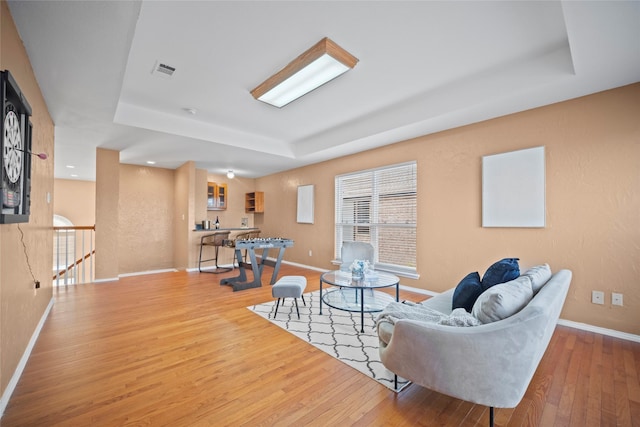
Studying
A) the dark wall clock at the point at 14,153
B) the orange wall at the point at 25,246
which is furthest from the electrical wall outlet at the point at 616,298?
the orange wall at the point at 25,246

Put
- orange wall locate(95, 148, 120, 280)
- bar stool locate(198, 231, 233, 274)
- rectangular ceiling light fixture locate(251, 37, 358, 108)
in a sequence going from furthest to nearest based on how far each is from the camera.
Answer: bar stool locate(198, 231, 233, 274) → orange wall locate(95, 148, 120, 280) → rectangular ceiling light fixture locate(251, 37, 358, 108)

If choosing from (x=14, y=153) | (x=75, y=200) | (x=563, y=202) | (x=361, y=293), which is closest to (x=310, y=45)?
(x=14, y=153)

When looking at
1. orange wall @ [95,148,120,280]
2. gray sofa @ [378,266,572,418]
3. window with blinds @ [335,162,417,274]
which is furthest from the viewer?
orange wall @ [95,148,120,280]

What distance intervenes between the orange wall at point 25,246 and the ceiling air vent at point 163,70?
3.08 ft

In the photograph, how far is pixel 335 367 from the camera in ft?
7.12

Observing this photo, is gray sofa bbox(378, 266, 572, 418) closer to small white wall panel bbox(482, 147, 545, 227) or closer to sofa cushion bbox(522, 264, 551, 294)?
sofa cushion bbox(522, 264, 551, 294)

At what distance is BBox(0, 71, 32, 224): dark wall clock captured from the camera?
1.52 metres

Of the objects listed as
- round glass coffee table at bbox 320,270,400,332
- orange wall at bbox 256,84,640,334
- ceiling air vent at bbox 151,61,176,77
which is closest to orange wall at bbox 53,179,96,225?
ceiling air vent at bbox 151,61,176,77

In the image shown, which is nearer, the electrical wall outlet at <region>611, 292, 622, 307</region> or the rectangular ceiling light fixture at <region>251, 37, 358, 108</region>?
the rectangular ceiling light fixture at <region>251, 37, 358, 108</region>

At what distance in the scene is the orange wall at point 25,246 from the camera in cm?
176

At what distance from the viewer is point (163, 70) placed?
2793 millimetres

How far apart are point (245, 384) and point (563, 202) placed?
3653 millimetres

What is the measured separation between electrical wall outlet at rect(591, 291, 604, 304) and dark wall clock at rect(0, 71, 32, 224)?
4885 millimetres

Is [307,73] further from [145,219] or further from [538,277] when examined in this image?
[145,219]
